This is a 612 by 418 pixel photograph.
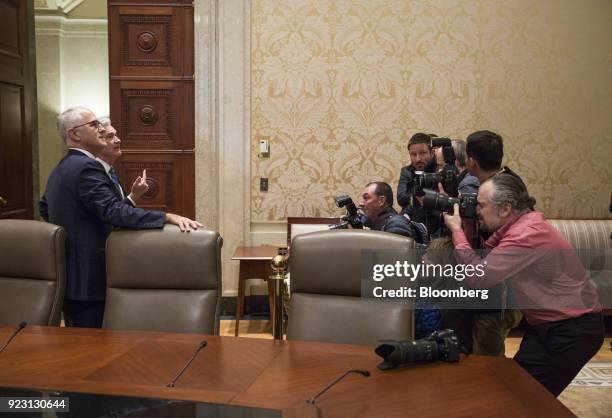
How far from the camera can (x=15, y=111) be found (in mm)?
4648

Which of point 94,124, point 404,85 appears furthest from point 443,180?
point 404,85

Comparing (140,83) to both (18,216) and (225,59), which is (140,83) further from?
(18,216)

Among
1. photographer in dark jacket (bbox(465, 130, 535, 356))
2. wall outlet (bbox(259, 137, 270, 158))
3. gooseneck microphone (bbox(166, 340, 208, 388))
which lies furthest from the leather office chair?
gooseneck microphone (bbox(166, 340, 208, 388))

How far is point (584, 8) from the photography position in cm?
516

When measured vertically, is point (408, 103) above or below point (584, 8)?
below

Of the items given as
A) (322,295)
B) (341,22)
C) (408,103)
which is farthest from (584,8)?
(322,295)

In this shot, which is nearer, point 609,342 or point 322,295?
point 322,295

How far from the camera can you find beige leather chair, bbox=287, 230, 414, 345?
222cm

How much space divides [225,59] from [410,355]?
3673 mm

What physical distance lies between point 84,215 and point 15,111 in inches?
90.2

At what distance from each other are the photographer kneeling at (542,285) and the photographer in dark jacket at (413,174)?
0.89 meters

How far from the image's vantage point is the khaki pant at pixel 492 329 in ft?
9.12

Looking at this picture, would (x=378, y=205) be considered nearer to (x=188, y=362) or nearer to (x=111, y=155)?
(x=111, y=155)

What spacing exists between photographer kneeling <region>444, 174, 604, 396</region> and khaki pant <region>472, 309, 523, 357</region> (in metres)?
0.26
